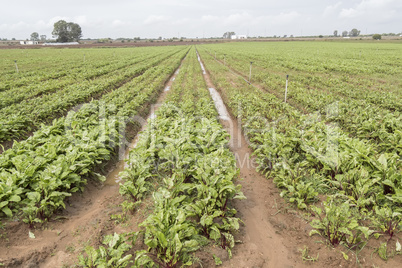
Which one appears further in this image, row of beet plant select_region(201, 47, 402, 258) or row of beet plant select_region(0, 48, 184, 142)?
row of beet plant select_region(0, 48, 184, 142)

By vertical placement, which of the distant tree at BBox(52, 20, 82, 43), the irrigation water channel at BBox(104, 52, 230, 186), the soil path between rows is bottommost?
the soil path between rows

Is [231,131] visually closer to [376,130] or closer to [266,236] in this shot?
[376,130]

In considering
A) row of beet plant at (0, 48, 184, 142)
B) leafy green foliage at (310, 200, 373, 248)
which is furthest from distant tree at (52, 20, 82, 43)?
leafy green foliage at (310, 200, 373, 248)

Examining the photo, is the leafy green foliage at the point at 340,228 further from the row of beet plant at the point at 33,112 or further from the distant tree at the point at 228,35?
the distant tree at the point at 228,35

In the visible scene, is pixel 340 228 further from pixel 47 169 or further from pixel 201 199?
pixel 47 169

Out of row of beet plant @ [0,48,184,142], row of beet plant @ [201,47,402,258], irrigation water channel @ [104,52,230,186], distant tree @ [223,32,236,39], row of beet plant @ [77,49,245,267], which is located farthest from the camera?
distant tree @ [223,32,236,39]

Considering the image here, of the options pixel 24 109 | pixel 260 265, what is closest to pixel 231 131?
pixel 260 265

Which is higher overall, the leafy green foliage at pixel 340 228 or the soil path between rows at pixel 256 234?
the leafy green foliage at pixel 340 228

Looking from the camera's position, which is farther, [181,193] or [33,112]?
[33,112]

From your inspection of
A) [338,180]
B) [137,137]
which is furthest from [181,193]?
[137,137]

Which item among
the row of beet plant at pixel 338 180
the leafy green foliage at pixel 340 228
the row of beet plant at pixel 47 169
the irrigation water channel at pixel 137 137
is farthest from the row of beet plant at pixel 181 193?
Result: the leafy green foliage at pixel 340 228

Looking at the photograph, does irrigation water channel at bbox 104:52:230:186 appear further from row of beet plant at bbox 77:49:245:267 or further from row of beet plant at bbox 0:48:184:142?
row of beet plant at bbox 0:48:184:142

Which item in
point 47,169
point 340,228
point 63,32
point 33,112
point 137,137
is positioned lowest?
point 137,137

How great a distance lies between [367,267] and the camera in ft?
10.6
